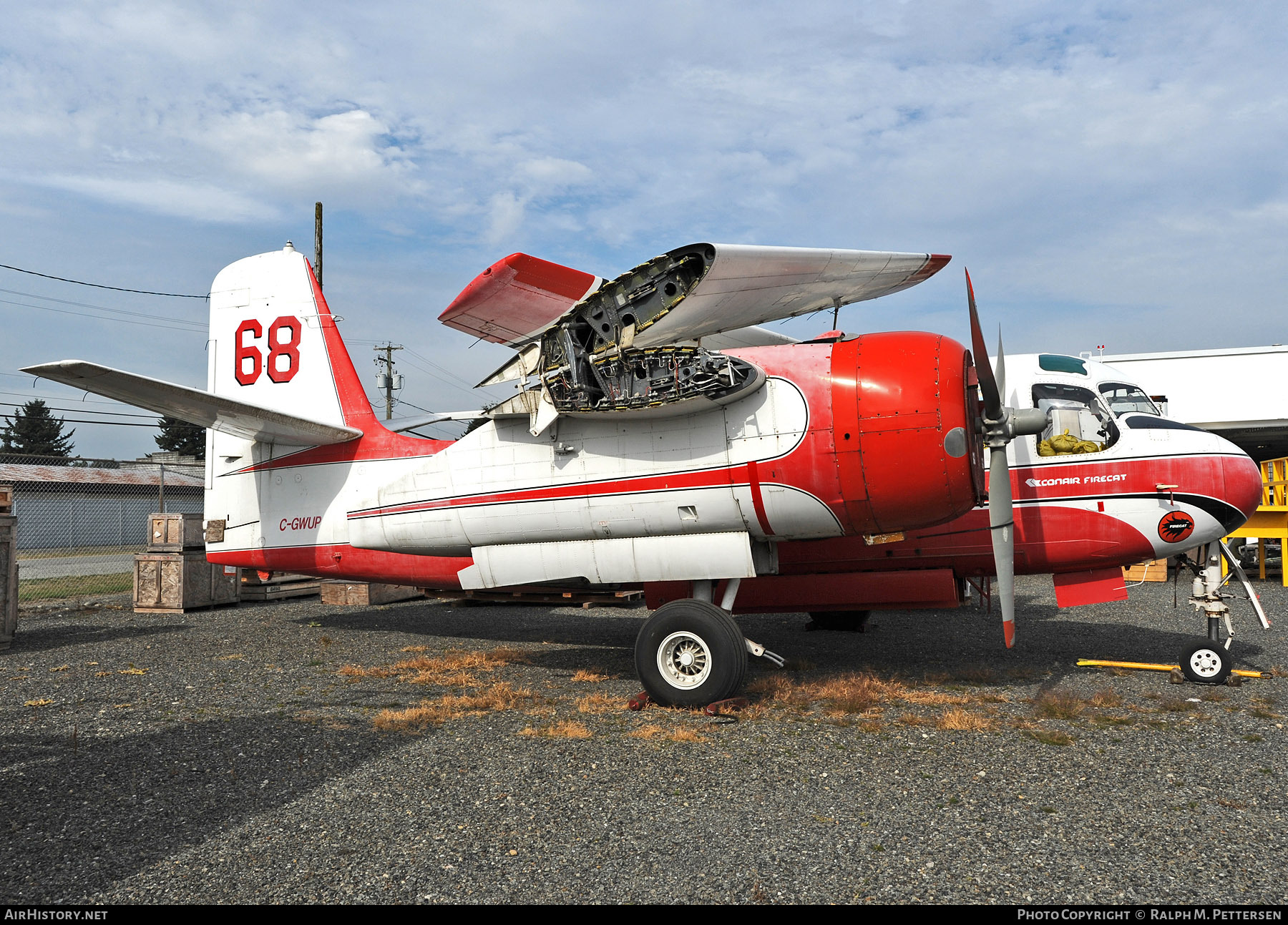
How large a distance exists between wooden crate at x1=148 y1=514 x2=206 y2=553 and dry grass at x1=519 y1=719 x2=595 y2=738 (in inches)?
429

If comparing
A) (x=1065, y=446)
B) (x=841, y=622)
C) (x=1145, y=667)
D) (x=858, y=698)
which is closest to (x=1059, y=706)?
(x=858, y=698)

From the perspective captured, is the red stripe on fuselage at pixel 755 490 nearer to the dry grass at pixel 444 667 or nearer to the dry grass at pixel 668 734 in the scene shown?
the dry grass at pixel 668 734

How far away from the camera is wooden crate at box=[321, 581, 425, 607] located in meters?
16.0

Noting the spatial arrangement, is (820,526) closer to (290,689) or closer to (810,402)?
(810,402)

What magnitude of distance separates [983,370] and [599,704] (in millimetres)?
4898

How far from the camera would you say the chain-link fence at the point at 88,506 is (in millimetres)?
29344

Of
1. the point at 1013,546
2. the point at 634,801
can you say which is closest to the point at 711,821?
the point at 634,801

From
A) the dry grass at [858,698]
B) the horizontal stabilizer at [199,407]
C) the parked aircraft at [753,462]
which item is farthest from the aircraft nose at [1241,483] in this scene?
the horizontal stabilizer at [199,407]

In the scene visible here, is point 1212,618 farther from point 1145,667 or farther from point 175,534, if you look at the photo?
point 175,534

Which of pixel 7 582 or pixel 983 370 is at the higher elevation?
pixel 983 370

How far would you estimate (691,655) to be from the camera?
763 centimetres

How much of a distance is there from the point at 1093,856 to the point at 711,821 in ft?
6.84

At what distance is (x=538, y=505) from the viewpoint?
27.8ft

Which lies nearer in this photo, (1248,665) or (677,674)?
(677,674)
